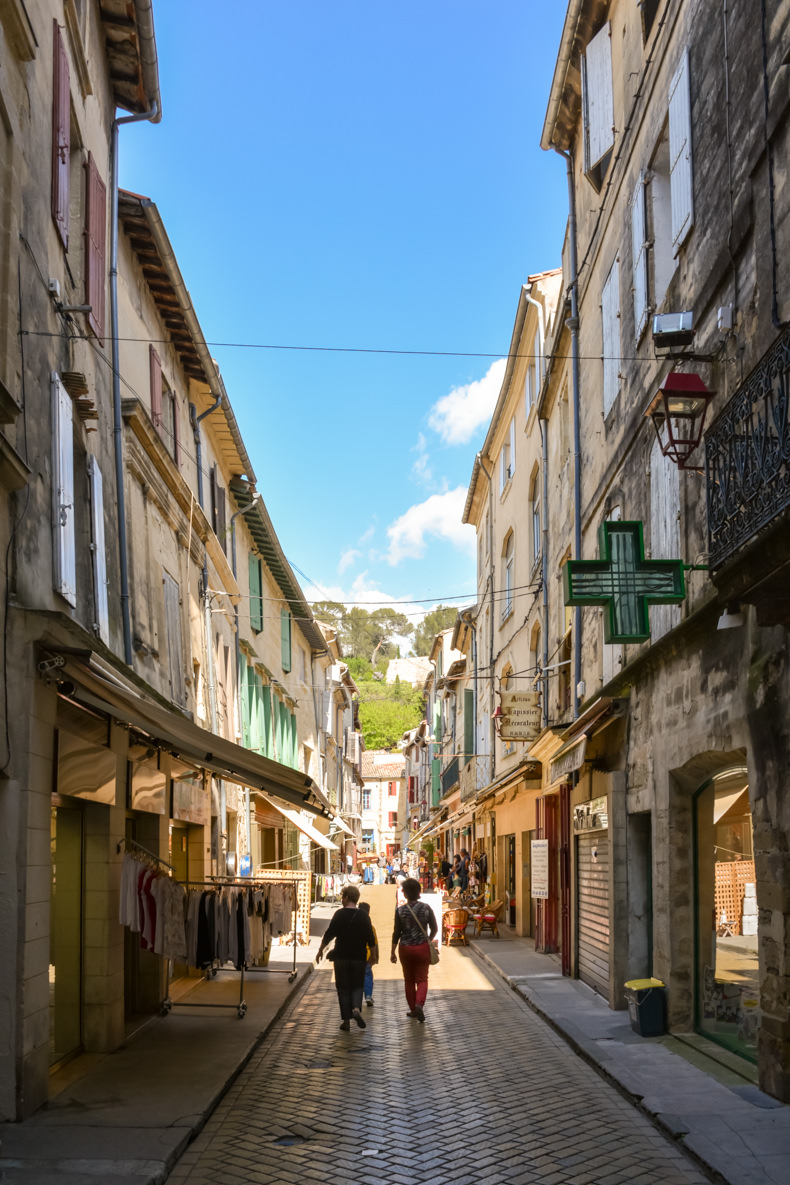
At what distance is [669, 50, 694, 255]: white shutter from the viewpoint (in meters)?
10.8

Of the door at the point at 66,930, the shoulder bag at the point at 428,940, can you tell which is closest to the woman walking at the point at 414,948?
the shoulder bag at the point at 428,940

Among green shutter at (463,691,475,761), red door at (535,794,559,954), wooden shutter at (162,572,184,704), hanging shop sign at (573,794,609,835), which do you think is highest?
wooden shutter at (162,572,184,704)

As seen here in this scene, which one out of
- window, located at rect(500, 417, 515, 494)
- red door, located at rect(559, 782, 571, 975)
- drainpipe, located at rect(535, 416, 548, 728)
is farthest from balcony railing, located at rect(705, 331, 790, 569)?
window, located at rect(500, 417, 515, 494)

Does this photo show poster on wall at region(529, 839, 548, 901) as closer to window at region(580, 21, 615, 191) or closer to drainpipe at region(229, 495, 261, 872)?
drainpipe at region(229, 495, 261, 872)

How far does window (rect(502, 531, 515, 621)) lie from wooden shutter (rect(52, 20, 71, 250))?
61.1 ft

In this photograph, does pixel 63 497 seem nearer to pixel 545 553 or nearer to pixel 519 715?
pixel 519 715

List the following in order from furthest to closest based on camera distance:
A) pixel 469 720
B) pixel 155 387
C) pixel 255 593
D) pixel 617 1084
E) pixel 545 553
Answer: pixel 469 720
pixel 255 593
pixel 545 553
pixel 155 387
pixel 617 1084

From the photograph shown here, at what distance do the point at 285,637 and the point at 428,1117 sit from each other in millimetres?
25047

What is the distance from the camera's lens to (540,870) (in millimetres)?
20047

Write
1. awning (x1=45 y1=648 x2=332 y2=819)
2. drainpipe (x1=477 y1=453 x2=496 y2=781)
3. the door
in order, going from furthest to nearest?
drainpipe (x1=477 y1=453 x2=496 y2=781)
the door
awning (x1=45 y1=648 x2=332 y2=819)

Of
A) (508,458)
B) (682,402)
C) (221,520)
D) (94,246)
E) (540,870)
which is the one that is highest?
(508,458)

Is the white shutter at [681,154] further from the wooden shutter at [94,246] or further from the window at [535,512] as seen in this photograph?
the window at [535,512]

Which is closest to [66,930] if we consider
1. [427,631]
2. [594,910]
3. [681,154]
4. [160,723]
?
[160,723]

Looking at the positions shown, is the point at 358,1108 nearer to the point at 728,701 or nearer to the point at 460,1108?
the point at 460,1108
